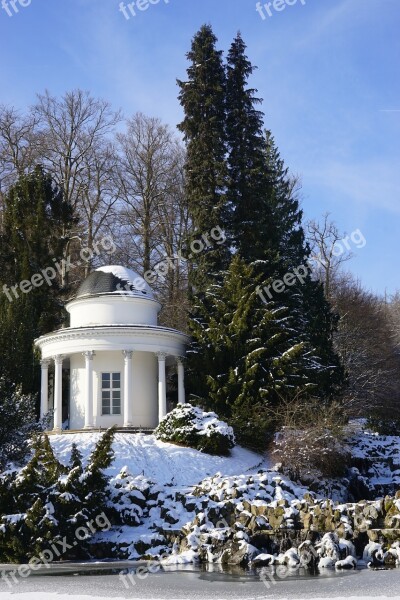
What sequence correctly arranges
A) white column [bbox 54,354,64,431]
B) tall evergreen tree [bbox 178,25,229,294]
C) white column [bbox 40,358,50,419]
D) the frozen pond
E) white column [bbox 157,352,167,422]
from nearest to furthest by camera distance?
the frozen pond
white column [bbox 157,352,167,422]
white column [bbox 54,354,64,431]
white column [bbox 40,358,50,419]
tall evergreen tree [bbox 178,25,229,294]

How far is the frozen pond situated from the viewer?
13.0m

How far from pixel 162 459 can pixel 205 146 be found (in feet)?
58.3

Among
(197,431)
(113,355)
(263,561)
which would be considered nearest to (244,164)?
(113,355)

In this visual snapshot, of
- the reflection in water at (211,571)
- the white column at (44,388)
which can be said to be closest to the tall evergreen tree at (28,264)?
the white column at (44,388)

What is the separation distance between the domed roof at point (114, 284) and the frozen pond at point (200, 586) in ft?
53.7

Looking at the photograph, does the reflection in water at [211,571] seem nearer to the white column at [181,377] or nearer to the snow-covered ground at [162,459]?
the snow-covered ground at [162,459]

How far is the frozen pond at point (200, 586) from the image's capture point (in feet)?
42.6

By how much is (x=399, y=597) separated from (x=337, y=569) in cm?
505

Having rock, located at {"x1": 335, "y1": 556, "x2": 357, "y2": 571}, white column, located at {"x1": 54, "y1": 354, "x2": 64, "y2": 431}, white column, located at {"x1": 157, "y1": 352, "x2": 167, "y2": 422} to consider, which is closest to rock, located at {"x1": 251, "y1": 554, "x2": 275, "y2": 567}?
rock, located at {"x1": 335, "y1": 556, "x2": 357, "y2": 571}

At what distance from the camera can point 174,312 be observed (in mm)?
43844

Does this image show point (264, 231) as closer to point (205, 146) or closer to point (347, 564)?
point (205, 146)

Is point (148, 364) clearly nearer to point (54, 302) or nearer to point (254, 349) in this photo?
point (254, 349)

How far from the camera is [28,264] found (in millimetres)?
36219

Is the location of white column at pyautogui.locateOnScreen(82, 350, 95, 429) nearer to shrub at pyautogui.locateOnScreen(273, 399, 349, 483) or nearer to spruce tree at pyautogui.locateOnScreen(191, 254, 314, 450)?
spruce tree at pyautogui.locateOnScreen(191, 254, 314, 450)
